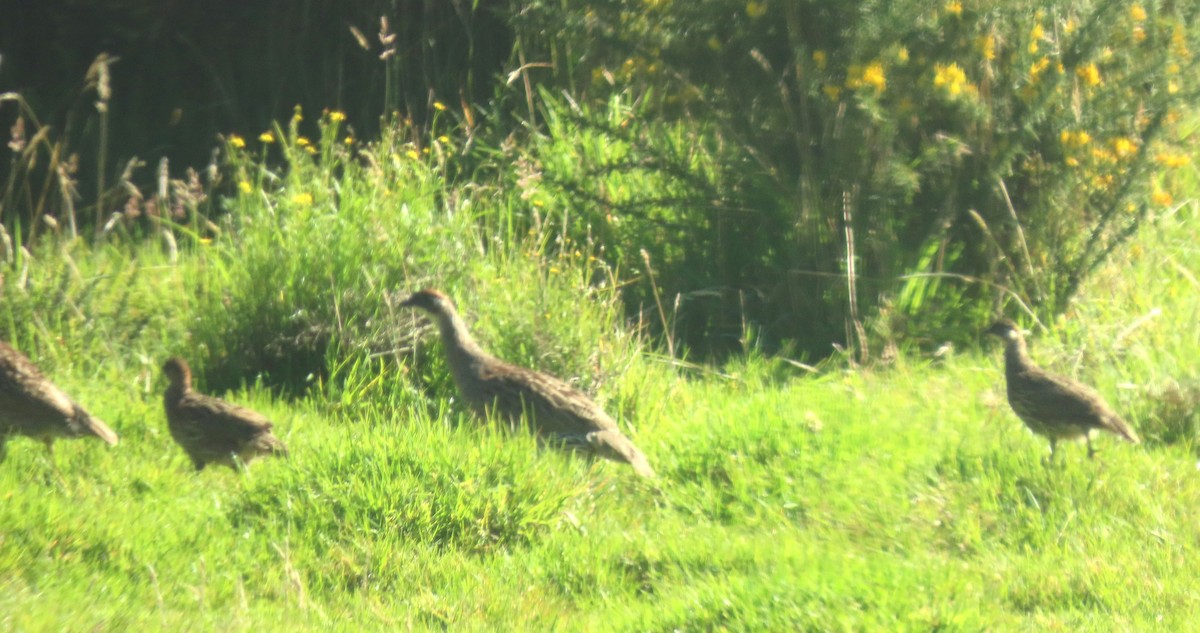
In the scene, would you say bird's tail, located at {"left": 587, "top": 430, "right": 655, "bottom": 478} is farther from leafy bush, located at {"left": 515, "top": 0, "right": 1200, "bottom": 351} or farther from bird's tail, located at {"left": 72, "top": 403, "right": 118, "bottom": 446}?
bird's tail, located at {"left": 72, "top": 403, "right": 118, "bottom": 446}

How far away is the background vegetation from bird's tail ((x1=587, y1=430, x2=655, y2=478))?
0.41 feet

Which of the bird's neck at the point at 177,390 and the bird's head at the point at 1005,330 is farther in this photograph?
the bird's head at the point at 1005,330

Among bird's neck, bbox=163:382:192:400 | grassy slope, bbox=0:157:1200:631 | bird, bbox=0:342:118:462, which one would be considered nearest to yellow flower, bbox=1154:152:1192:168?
grassy slope, bbox=0:157:1200:631

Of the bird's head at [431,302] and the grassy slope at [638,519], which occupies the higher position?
the bird's head at [431,302]

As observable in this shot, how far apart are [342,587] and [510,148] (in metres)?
5.28

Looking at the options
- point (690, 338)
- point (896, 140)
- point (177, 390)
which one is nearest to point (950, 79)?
point (896, 140)

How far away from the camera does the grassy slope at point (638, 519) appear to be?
576cm

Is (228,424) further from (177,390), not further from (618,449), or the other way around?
(618,449)

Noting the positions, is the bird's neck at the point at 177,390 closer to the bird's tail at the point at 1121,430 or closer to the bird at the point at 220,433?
the bird at the point at 220,433

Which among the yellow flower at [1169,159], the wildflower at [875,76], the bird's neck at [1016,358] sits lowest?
the bird's neck at [1016,358]

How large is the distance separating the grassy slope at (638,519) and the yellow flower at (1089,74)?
5.72 feet

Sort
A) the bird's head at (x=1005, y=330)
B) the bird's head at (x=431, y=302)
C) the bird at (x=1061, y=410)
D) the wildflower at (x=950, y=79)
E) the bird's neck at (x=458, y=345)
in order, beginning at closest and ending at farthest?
the bird at (x=1061, y=410) < the bird's neck at (x=458, y=345) < the bird's head at (x=431, y=302) < the bird's head at (x=1005, y=330) < the wildflower at (x=950, y=79)

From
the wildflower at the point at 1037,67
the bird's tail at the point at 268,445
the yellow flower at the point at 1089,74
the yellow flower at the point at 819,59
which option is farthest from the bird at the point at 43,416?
the yellow flower at the point at 1089,74

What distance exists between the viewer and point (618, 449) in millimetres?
7379
